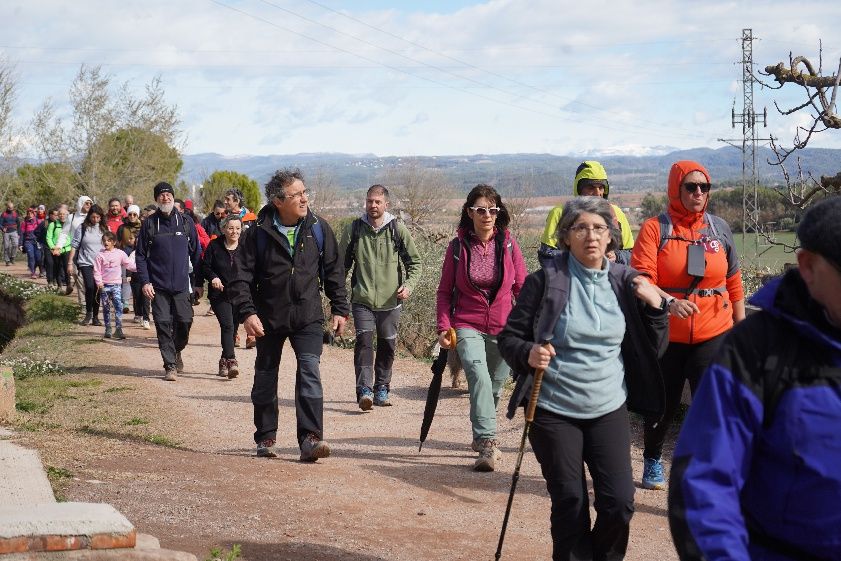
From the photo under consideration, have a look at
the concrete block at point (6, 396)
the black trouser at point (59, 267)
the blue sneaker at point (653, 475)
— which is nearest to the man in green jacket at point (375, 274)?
the concrete block at point (6, 396)

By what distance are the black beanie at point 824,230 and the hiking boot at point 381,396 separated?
343 inches

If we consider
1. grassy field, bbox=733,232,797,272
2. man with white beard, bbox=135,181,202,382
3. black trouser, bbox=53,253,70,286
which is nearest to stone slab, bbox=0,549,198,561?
grassy field, bbox=733,232,797,272

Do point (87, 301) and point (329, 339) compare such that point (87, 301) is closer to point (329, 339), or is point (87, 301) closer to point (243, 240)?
point (329, 339)

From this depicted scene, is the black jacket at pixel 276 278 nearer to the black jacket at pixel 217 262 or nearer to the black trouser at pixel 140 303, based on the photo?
the black jacket at pixel 217 262

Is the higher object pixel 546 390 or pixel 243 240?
pixel 243 240

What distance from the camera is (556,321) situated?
16.6ft

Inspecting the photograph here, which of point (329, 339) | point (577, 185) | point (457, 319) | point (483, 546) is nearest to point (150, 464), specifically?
point (457, 319)

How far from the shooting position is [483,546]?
20.9ft

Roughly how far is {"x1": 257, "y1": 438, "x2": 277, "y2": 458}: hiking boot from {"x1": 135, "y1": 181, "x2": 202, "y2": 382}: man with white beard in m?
4.68

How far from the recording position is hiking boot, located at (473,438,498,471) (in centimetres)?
820

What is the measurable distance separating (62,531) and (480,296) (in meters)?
3.77

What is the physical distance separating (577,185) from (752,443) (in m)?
5.01

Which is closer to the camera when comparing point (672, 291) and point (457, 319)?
point (672, 291)

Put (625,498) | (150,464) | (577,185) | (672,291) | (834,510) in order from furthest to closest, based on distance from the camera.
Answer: (150,464), (577,185), (672,291), (625,498), (834,510)
